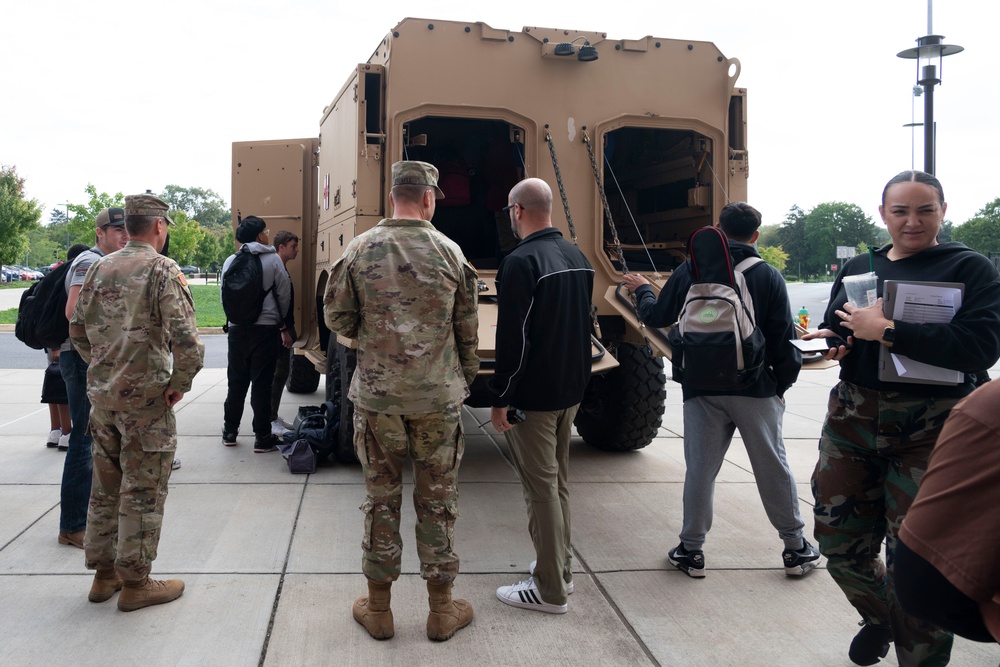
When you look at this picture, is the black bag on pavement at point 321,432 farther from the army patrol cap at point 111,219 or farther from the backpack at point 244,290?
the army patrol cap at point 111,219

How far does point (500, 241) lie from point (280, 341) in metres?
1.89

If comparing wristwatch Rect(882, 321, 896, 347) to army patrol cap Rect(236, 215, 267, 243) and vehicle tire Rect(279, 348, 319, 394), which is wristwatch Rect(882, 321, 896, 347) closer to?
army patrol cap Rect(236, 215, 267, 243)

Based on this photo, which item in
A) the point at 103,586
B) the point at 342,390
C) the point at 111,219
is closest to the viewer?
Result: the point at 103,586

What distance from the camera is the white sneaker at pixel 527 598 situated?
345 cm

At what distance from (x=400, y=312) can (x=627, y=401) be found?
330 centimetres

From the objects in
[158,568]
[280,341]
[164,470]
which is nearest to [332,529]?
[158,568]

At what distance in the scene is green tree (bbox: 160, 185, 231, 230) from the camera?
4715 inches

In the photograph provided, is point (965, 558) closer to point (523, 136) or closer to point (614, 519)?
point (614, 519)

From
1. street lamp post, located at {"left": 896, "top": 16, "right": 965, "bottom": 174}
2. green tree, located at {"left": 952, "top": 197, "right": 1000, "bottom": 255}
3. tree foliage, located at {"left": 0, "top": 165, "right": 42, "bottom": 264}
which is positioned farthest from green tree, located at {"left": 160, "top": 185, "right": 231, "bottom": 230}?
street lamp post, located at {"left": 896, "top": 16, "right": 965, "bottom": 174}

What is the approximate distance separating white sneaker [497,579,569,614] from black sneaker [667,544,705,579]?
2.32 ft

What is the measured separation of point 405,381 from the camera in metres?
3.13

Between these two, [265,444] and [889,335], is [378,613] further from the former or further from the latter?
[265,444]

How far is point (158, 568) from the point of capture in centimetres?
384

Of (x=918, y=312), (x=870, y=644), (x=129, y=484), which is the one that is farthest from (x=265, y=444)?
(x=918, y=312)
